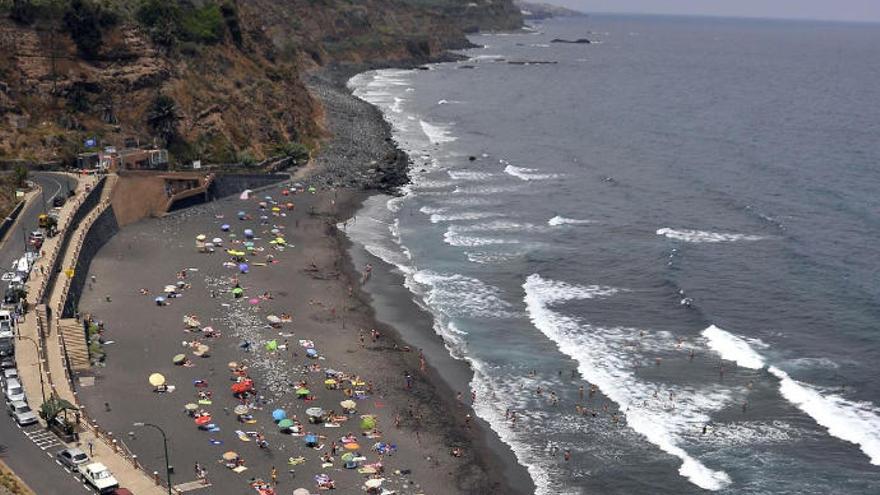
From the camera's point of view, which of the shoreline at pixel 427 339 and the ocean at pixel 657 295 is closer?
the shoreline at pixel 427 339

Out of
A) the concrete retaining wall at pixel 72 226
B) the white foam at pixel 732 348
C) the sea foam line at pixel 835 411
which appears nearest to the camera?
the sea foam line at pixel 835 411

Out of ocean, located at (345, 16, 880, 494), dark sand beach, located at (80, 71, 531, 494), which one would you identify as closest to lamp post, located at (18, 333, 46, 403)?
dark sand beach, located at (80, 71, 531, 494)

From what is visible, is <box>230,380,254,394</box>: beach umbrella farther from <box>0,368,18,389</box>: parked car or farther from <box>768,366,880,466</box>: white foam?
<box>768,366,880,466</box>: white foam

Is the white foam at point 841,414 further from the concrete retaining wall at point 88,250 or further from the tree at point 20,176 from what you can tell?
the tree at point 20,176

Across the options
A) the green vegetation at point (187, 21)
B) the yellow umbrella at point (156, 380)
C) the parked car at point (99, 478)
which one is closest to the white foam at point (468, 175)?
the green vegetation at point (187, 21)

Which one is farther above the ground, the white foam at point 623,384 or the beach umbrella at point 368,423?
the beach umbrella at point 368,423

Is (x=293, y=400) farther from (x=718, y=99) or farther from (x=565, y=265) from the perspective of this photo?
(x=718, y=99)
